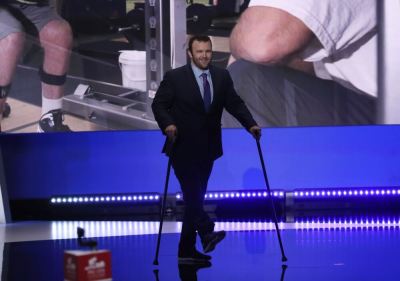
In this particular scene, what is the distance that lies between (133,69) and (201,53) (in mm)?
2123

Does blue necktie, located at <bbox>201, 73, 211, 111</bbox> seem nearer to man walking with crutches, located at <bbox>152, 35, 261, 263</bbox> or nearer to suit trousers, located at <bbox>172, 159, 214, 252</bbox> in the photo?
man walking with crutches, located at <bbox>152, 35, 261, 263</bbox>

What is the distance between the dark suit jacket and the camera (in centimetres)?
715

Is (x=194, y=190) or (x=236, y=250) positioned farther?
(x=236, y=250)

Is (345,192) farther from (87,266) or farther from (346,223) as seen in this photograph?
(87,266)

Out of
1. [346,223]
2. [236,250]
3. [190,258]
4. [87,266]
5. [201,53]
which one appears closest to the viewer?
[87,266]

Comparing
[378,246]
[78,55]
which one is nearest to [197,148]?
[378,246]

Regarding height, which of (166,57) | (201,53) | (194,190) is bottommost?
(194,190)

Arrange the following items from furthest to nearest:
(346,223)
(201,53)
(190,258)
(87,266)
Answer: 1. (346,223)
2. (190,258)
3. (201,53)
4. (87,266)

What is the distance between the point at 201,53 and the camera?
→ 279 inches

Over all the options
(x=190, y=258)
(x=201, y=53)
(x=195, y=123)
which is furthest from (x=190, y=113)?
(x=190, y=258)

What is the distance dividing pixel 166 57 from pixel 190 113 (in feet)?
6.44

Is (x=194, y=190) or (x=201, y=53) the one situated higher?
(x=201, y=53)

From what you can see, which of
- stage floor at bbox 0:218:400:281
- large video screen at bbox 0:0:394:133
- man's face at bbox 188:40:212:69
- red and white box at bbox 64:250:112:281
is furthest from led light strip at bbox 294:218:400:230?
red and white box at bbox 64:250:112:281

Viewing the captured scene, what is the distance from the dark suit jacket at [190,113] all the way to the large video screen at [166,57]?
1.83m
